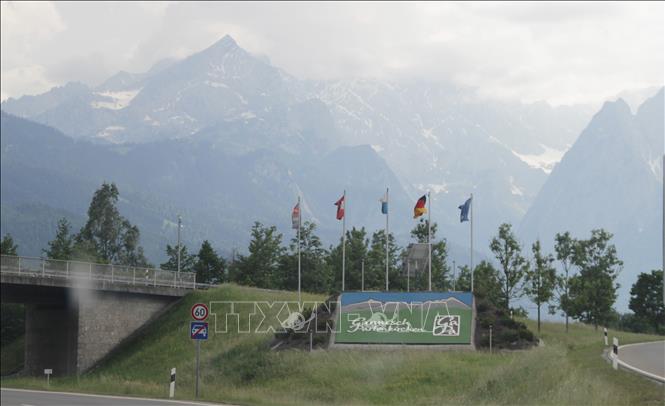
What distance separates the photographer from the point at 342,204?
228 feet

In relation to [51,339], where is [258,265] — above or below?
above

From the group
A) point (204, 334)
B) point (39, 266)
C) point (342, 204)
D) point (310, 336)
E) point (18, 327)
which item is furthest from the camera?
point (18, 327)

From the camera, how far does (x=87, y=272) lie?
247 feet

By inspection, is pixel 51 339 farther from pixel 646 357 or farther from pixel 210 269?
pixel 646 357

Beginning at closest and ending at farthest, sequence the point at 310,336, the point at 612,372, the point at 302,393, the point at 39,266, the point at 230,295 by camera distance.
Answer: the point at 612,372 < the point at 302,393 < the point at 310,336 < the point at 39,266 < the point at 230,295

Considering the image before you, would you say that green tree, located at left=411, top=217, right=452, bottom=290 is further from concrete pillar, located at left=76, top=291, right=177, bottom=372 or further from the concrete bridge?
concrete pillar, located at left=76, top=291, right=177, bottom=372

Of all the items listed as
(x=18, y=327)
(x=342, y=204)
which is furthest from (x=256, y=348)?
(x=18, y=327)

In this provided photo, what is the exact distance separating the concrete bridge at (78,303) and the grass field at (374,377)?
6086mm

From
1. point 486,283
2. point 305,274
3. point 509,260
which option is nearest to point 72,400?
point 509,260

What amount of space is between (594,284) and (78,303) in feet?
154

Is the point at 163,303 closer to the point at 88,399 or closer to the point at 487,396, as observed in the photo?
the point at 88,399

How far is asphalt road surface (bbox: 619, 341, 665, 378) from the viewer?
4011 cm

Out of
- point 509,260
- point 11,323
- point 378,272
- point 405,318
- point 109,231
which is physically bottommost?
point 11,323

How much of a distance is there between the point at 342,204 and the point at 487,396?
30827mm
